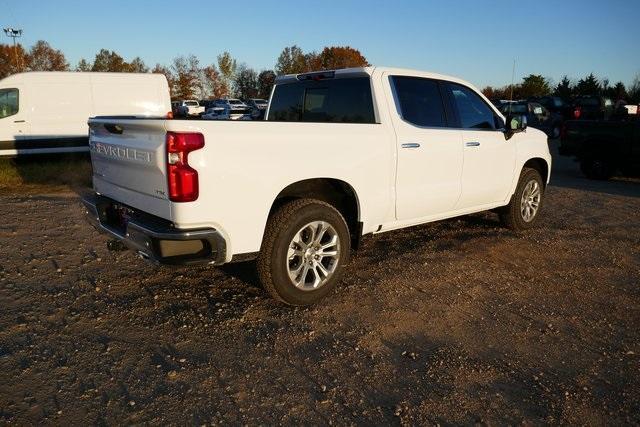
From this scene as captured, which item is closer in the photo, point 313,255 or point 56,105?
point 313,255

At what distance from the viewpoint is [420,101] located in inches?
191

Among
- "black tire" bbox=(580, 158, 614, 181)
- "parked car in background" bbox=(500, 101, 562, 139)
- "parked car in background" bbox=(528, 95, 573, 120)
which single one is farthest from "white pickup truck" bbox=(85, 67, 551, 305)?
"parked car in background" bbox=(528, 95, 573, 120)

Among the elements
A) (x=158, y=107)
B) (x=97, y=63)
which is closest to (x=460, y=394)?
(x=158, y=107)

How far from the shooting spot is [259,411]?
2.69 m

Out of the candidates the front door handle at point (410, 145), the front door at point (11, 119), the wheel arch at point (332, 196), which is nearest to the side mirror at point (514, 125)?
the front door handle at point (410, 145)

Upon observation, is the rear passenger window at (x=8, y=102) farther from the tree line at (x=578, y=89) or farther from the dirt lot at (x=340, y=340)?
the tree line at (x=578, y=89)

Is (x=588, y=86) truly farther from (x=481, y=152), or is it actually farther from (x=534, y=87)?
(x=481, y=152)

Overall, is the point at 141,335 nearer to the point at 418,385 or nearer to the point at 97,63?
the point at 418,385

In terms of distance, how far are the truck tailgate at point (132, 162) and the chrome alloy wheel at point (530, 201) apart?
461 centimetres

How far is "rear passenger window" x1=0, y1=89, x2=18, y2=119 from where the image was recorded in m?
12.3

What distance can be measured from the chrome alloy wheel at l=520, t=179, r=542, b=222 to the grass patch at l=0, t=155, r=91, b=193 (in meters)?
8.05

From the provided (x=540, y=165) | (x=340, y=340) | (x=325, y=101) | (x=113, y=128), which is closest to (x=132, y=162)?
(x=113, y=128)

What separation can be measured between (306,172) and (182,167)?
99cm

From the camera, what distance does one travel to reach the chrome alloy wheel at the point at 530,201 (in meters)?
6.29
